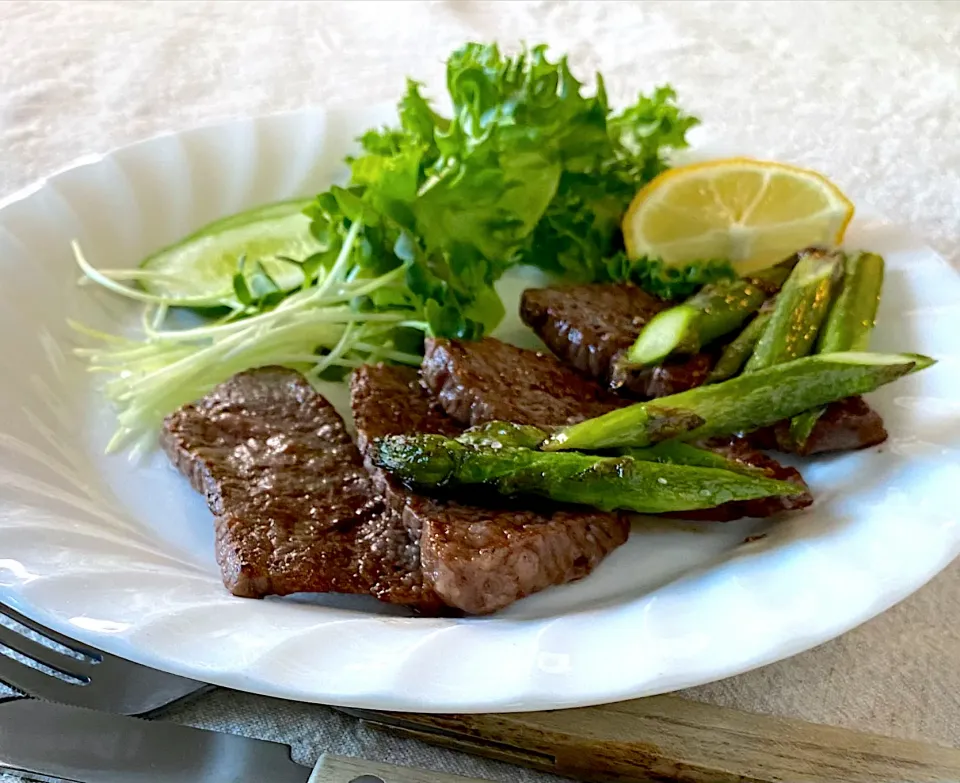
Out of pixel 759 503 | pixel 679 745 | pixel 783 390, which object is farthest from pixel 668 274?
pixel 679 745

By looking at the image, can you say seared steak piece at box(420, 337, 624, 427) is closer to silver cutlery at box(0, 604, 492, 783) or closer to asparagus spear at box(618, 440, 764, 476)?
asparagus spear at box(618, 440, 764, 476)

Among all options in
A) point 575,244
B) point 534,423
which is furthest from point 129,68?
point 534,423

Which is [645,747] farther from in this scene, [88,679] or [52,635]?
[52,635]

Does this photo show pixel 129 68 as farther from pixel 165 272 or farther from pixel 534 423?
pixel 534 423

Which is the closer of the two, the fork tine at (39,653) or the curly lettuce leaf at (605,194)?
the fork tine at (39,653)

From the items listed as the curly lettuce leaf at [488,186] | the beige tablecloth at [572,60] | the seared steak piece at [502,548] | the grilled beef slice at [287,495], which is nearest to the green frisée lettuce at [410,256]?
the curly lettuce leaf at [488,186]

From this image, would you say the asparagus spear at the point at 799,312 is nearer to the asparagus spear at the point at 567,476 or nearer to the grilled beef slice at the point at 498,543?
the asparagus spear at the point at 567,476
